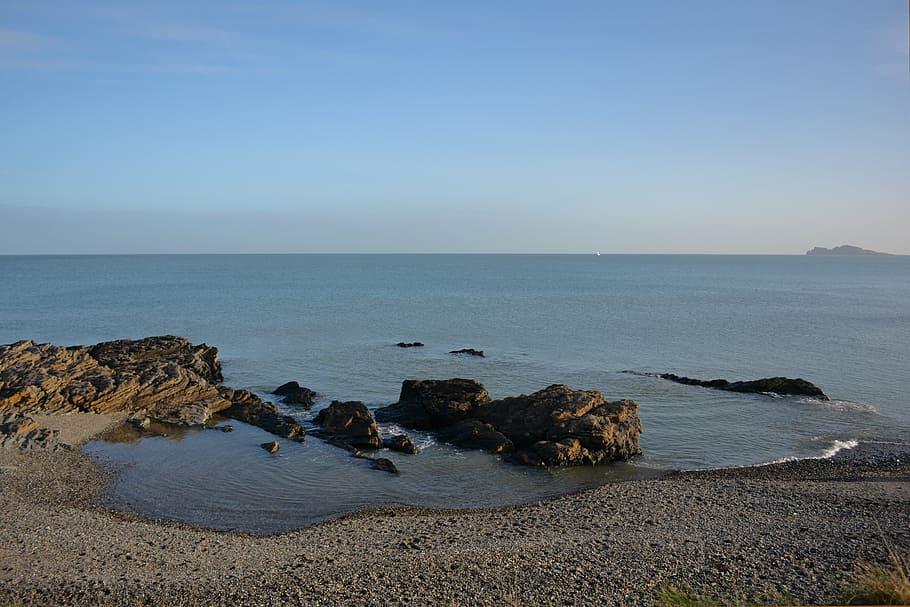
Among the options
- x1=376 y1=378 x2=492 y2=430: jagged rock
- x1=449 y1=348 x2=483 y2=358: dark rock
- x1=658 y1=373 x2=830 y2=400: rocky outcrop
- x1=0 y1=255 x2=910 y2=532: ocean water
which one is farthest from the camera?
x1=449 y1=348 x2=483 y2=358: dark rock

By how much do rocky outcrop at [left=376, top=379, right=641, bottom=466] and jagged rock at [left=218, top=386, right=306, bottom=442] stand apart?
4661mm

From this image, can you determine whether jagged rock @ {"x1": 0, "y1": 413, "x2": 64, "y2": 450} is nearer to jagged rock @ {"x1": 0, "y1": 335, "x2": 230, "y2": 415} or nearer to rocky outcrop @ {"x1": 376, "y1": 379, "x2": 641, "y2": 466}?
jagged rock @ {"x1": 0, "y1": 335, "x2": 230, "y2": 415}

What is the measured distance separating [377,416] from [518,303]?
2825 inches

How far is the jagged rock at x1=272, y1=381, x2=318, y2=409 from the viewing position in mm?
36281

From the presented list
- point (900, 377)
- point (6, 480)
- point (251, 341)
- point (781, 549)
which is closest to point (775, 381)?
point (900, 377)

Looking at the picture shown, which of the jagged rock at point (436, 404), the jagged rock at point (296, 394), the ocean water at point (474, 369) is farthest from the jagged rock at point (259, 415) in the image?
the jagged rock at point (436, 404)

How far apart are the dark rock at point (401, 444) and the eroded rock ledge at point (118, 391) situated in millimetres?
4364

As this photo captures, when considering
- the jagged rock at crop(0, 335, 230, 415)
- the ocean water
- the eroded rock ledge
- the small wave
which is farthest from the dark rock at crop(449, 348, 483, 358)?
the small wave

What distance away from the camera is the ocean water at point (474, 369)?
2389 cm

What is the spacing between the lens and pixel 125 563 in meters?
16.4

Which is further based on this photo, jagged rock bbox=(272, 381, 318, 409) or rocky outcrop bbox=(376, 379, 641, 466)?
jagged rock bbox=(272, 381, 318, 409)

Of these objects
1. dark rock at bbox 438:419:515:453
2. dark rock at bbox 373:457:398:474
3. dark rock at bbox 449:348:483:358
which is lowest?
dark rock at bbox 373:457:398:474

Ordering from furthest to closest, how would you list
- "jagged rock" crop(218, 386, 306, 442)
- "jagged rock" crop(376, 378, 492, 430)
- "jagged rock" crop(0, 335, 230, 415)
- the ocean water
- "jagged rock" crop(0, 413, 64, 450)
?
"jagged rock" crop(0, 335, 230, 415) → "jagged rock" crop(376, 378, 492, 430) → "jagged rock" crop(218, 386, 306, 442) → "jagged rock" crop(0, 413, 64, 450) → the ocean water

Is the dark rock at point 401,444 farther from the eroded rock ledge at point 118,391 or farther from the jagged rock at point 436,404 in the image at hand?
the eroded rock ledge at point 118,391
